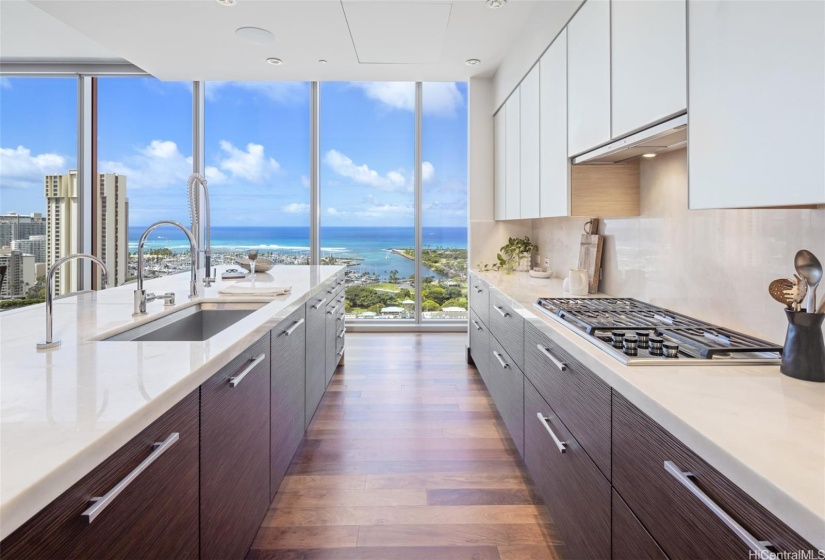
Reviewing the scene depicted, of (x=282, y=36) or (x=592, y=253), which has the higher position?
(x=282, y=36)

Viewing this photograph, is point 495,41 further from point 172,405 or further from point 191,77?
point 172,405

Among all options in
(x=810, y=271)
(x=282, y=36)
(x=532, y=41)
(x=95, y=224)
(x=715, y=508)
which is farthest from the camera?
(x=95, y=224)

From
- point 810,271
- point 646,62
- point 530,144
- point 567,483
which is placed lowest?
point 567,483

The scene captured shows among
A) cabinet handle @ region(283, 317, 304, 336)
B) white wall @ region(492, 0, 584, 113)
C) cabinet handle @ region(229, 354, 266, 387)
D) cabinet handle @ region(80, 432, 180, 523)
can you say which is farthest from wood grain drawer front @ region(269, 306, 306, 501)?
white wall @ region(492, 0, 584, 113)

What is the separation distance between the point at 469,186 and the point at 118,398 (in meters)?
3.79

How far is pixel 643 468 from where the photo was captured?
97 cm

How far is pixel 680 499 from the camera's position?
826 millimetres

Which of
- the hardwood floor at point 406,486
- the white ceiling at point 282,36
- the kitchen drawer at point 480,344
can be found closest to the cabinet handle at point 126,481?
the hardwood floor at point 406,486

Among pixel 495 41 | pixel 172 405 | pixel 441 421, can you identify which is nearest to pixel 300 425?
pixel 441 421

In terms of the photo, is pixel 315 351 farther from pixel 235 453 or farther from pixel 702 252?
pixel 702 252

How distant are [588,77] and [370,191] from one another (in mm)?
3467

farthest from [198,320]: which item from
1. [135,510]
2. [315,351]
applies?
[135,510]

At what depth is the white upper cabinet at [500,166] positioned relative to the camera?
378 centimetres

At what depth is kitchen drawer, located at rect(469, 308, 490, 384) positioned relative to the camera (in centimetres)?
A: 304
